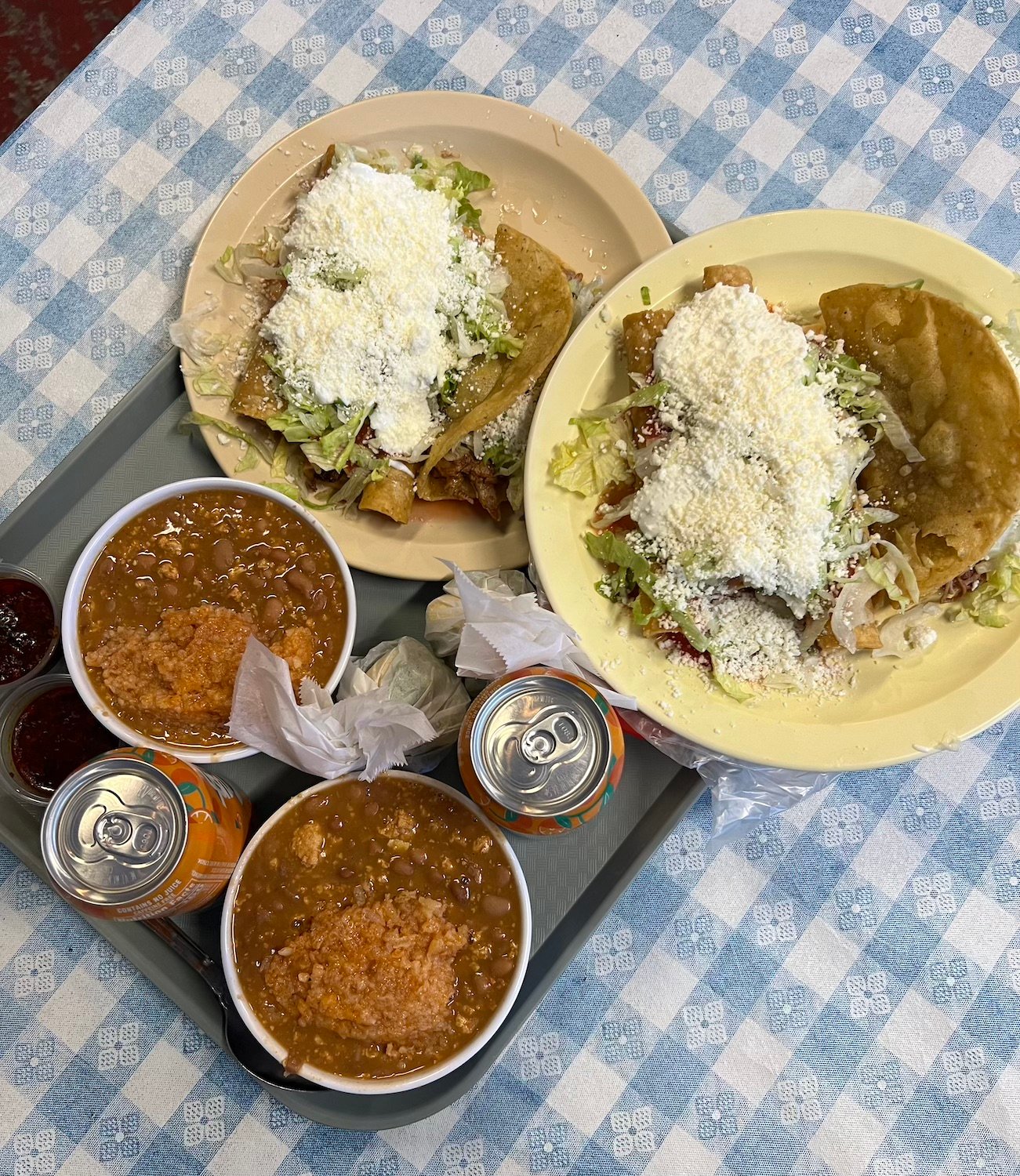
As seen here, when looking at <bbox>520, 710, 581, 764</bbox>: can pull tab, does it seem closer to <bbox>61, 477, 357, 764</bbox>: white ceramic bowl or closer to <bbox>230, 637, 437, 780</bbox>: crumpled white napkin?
<bbox>230, 637, 437, 780</bbox>: crumpled white napkin

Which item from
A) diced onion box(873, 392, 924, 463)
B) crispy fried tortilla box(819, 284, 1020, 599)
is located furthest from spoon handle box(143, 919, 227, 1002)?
diced onion box(873, 392, 924, 463)

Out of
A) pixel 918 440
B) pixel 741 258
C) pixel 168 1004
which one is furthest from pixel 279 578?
pixel 918 440

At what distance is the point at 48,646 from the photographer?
208 cm

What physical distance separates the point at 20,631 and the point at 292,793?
71 cm

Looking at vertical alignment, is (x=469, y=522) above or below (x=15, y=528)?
above

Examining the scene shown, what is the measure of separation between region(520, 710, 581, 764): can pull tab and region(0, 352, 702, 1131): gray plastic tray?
431mm

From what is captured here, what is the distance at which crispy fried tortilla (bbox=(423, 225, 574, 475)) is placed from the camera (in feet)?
6.84

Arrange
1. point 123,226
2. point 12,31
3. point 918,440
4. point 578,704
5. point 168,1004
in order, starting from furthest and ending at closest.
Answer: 1. point 12,31
2. point 123,226
3. point 168,1004
4. point 918,440
5. point 578,704

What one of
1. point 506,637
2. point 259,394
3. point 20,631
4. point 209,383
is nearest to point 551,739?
point 506,637

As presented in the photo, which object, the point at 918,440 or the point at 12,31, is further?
the point at 12,31

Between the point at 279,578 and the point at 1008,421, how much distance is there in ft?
4.98

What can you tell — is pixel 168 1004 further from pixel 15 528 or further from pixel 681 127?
pixel 681 127

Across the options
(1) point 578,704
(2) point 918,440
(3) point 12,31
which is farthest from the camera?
(3) point 12,31

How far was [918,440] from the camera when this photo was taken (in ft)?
6.41
